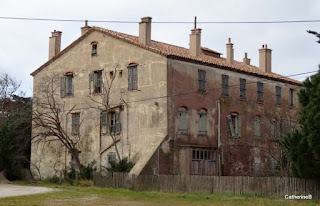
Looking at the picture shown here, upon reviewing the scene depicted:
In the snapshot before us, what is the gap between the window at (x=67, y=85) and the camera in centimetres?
4472

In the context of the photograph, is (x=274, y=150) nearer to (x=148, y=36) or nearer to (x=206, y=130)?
(x=206, y=130)

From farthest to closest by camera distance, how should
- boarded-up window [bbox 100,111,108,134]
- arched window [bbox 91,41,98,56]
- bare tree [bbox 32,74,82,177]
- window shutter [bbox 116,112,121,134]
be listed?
arched window [bbox 91,41,98,56]
bare tree [bbox 32,74,82,177]
boarded-up window [bbox 100,111,108,134]
window shutter [bbox 116,112,121,134]

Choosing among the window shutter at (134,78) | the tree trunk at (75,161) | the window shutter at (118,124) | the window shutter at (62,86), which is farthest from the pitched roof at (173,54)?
the tree trunk at (75,161)

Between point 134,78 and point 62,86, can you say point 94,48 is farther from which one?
point 134,78

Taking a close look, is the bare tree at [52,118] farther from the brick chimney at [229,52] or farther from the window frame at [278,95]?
the window frame at [278,95]

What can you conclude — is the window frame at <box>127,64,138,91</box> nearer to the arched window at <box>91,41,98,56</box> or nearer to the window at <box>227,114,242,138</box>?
the arched window at <box>91,41,98,56</box>

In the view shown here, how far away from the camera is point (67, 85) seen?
45.0 meters

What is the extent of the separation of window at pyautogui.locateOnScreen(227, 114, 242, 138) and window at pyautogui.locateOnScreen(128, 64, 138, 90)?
7.76 m

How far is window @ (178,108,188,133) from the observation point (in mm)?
38156

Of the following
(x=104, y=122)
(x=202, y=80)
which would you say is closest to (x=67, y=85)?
(x=104, y=122)

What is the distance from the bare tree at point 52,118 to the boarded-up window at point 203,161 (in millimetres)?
8711

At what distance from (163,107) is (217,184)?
28.0 feet

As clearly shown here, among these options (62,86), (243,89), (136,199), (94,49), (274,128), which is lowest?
(136,199)

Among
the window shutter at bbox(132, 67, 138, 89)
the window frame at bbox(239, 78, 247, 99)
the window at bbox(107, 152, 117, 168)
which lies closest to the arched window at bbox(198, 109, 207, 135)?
the window frame at bbox(239, 78, 247, 99)
